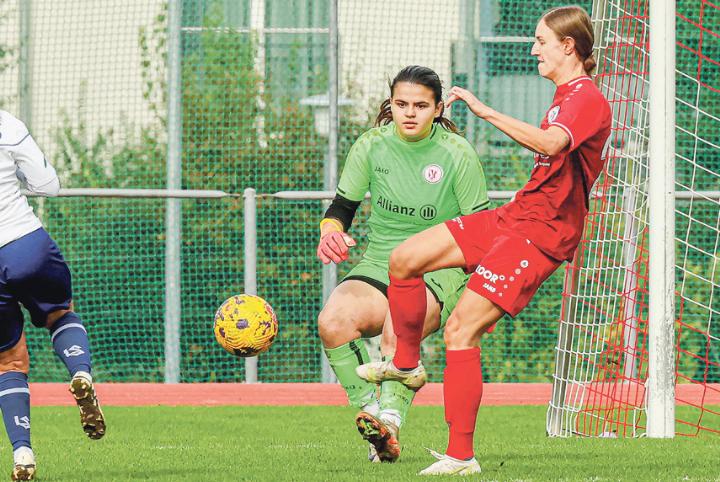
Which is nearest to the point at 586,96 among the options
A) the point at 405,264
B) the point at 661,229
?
the point at 405,264

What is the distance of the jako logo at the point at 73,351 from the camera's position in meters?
5.91

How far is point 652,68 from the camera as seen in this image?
780 centimetres

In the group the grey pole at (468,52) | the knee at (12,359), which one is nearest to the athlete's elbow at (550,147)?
the knee at (12,359)

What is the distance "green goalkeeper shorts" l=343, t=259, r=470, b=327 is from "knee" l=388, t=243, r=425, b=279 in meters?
0.90

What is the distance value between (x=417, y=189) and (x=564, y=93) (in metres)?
1.31

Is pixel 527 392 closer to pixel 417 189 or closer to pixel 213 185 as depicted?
pixel 213 185

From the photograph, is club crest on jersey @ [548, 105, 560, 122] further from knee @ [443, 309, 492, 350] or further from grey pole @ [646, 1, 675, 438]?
grey pole @ [646, 1, 675, 438]

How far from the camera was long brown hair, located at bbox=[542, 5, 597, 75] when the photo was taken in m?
5.84

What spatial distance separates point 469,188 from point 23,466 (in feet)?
8.30

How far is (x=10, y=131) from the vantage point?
19.0 ft

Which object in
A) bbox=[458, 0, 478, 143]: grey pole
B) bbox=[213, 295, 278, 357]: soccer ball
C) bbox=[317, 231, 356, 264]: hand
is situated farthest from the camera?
bbox=[458, 0, 478, 143]: grey pole

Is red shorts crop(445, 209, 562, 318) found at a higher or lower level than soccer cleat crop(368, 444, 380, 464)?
higher

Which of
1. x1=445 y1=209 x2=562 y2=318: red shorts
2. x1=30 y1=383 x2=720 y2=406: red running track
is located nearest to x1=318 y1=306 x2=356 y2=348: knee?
x1=445 y1=209 x2=562 y2=318: red shorts

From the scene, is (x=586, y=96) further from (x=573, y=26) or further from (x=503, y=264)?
(x=503, y=264)
